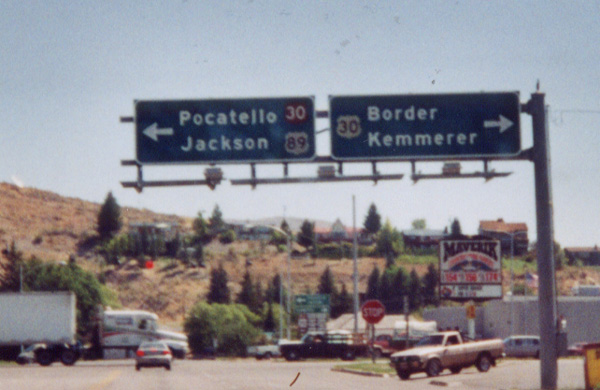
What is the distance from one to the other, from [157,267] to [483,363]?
14089cm

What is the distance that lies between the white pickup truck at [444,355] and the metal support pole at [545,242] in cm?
919

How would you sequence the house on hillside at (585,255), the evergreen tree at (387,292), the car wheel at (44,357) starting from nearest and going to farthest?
the car wheel at (44,357) → the evergreen tree at (387,292) → the house on hillside at (585,255)

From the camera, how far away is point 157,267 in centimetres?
16912

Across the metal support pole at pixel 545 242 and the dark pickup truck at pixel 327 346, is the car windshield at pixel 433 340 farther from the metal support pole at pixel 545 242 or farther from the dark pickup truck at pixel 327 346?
the dark pickup truck at pixel 327 346

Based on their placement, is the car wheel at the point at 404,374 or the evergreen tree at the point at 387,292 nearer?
the car wheel at the point at 404,374

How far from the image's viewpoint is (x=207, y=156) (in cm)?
Answer: 2006

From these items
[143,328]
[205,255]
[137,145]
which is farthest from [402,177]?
[205,255]

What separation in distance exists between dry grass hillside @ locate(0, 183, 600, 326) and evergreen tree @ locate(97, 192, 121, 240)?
17.7 ft

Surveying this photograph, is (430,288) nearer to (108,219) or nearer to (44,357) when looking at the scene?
(108,219)

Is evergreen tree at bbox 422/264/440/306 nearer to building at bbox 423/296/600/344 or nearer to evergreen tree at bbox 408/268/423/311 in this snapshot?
evergreen tree at bbox 408/268/423/311

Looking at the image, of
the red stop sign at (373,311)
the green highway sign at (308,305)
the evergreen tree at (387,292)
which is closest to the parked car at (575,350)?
the green highway sign at (308,305)

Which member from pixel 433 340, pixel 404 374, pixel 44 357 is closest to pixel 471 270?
pixel 433 340

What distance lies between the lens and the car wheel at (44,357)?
49.1 meters

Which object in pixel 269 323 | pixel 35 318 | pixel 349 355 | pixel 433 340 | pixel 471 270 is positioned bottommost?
pixel 269 323
